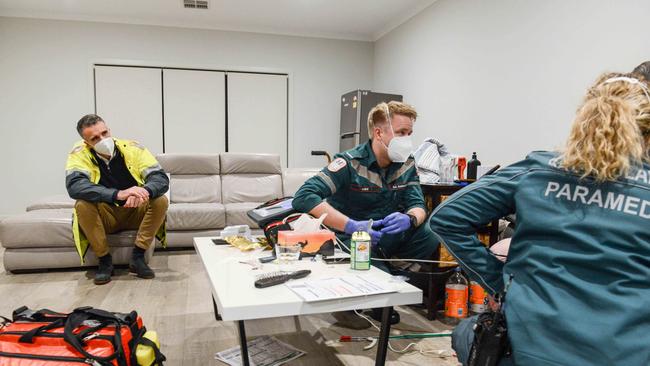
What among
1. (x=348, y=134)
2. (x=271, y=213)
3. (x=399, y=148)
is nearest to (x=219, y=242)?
(x=271, y=213)

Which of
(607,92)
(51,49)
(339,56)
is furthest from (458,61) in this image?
(51,49)

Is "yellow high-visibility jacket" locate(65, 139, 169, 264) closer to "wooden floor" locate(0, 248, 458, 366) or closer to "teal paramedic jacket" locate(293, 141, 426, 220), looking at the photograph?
"wooden floor" locate(0, 248, 458, 366)

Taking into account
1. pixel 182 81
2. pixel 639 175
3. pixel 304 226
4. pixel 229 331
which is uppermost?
pixel 182 81

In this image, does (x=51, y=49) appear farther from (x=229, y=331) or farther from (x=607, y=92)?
(x=607, y=92)

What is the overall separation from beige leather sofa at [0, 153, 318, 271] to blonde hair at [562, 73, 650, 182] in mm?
3113

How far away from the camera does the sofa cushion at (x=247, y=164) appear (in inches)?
177

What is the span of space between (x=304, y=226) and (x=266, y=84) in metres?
4.61

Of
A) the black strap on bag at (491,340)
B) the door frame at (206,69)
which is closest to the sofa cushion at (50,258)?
the black strap on bag at (491,340)

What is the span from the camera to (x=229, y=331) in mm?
2182

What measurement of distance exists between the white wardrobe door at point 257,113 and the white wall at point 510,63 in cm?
185

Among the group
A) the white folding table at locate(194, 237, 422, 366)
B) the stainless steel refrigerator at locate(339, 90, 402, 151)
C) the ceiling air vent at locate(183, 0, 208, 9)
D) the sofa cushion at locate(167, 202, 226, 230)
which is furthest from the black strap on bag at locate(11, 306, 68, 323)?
the stainless steel refrigerator at locate(339, 90, 402, 151)

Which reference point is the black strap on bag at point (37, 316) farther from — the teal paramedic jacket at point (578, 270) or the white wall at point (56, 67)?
the white wall at point (56, 67)

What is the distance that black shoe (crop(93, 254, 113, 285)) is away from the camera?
9.73 ft

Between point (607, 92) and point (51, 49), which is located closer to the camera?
point (607, 92)
